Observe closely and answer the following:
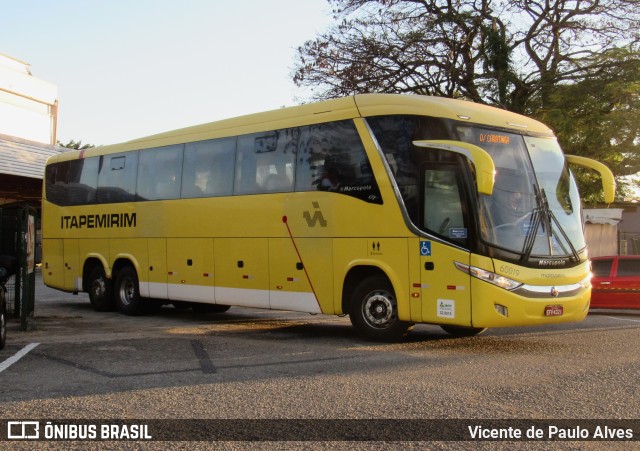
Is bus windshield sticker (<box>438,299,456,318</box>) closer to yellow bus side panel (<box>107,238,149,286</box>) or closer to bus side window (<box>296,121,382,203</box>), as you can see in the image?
bus side window (<box>296,121,382,203</box>)

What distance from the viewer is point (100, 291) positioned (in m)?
15.9

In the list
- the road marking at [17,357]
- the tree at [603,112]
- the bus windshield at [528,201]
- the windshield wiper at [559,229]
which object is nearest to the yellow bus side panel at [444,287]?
the bus windshield at [528,201]

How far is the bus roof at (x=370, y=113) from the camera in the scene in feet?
32.4

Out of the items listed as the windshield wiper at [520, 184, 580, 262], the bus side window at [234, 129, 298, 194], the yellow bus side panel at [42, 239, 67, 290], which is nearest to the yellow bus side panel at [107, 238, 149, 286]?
the yellow bus side panel at [42, 239, 67, 290]

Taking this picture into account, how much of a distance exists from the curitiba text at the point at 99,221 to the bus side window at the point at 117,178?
34cm

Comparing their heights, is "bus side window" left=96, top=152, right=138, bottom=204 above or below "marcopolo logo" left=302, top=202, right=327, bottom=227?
above

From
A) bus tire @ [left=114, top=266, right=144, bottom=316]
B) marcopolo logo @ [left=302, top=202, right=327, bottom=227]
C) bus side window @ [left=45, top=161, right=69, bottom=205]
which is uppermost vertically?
bus side window @ [left=45, top=161, right=69, bottom=205]

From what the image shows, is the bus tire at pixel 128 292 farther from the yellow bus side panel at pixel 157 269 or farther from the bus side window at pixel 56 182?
the bus side window at pixel 56 182

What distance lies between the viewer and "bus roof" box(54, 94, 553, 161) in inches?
389

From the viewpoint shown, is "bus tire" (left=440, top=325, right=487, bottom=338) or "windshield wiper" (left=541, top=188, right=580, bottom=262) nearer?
"windshield wiper" (left=541, top=188, right=580, bottom=262)

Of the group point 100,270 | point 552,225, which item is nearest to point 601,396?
point 552,225

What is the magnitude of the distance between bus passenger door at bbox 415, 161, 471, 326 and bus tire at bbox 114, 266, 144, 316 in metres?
7.45

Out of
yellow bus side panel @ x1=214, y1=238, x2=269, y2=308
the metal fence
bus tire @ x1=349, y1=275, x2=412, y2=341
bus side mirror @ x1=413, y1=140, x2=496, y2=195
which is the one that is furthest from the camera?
the metal fence

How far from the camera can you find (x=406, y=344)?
10203 mm
